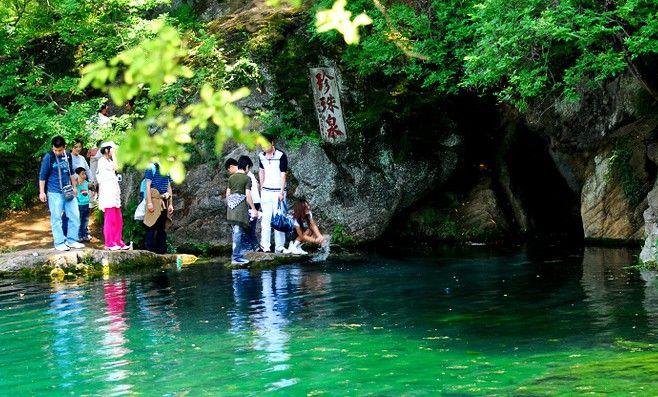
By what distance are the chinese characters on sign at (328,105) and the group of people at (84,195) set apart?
4011 millimetres

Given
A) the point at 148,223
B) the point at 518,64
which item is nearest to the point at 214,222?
the point at 148,223

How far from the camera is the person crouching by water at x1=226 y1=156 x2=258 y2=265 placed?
1525cm

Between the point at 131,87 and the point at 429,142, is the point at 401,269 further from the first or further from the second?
the point at 131,87

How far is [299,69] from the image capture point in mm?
19359

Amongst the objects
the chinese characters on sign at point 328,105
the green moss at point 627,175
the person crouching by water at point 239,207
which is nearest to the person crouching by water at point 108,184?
the person crouching by water at point 239,207

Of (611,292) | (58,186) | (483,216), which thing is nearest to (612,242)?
(483,216)

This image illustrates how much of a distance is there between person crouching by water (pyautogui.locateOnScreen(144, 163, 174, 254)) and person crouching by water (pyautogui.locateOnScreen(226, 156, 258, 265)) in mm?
1417

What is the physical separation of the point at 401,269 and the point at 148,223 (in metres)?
5.29

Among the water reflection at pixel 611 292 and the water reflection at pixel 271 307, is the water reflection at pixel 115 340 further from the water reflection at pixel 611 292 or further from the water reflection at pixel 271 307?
the water reflection at pixel 611 292

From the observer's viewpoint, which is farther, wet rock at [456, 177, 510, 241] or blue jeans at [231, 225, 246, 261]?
wet rock at [456, 177, 510, 241]

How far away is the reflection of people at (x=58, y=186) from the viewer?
15109 mm

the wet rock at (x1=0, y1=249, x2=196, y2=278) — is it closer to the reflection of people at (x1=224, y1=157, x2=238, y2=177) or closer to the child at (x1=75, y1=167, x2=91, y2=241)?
the child at (x1=75, y1=167, x2=91, y2=241)

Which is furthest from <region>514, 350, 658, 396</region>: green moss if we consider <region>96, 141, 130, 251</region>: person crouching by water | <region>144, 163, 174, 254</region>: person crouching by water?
<region>96, 141, 130, 251</region>: person crouching by water

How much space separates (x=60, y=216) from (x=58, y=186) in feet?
1.84
